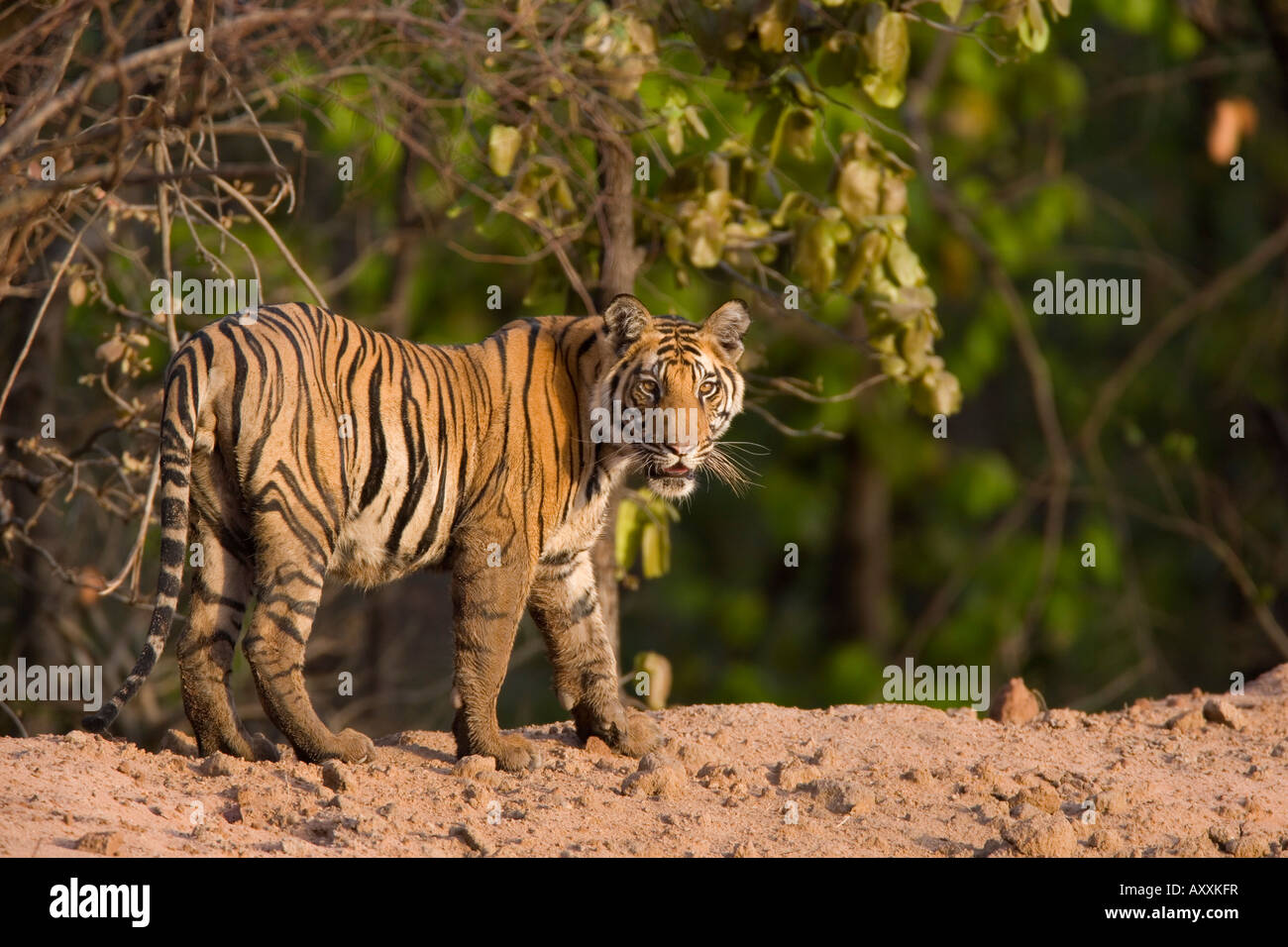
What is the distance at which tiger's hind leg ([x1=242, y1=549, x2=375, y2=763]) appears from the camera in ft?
18.9

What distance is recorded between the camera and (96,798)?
5.11 meters

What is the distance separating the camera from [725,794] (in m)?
5.79

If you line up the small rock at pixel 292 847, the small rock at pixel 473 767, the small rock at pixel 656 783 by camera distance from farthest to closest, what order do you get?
the small rock at pixel 473 767, the small rock at pixel 656 783, the small rock at pixel 292 847

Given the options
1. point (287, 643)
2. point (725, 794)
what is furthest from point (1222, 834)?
point (287, 643)

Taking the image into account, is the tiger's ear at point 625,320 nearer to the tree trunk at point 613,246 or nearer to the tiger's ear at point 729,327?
the tiger's ear at point 729,327

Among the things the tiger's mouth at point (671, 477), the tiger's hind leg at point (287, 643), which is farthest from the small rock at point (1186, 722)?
the tiger's hind leg at point (287, 643)

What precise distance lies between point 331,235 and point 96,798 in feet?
30.4

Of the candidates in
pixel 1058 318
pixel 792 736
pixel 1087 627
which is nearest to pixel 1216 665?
pixel 1087 627

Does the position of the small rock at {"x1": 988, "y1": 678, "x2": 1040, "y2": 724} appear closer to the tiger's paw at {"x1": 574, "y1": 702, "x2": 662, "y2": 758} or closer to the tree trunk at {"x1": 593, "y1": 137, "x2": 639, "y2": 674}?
the tiger's paw at {"x1": 574, "y1": 702, "x2": 662, "y2": 758}

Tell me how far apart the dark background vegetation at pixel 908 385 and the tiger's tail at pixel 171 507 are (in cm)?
158

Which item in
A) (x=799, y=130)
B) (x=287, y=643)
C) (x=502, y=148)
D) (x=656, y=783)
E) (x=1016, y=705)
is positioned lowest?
(x=656, y=783)

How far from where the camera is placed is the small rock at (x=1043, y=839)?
518 cm

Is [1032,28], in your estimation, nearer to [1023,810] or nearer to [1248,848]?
[1023,810]

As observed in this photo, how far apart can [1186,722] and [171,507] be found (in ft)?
13.4
